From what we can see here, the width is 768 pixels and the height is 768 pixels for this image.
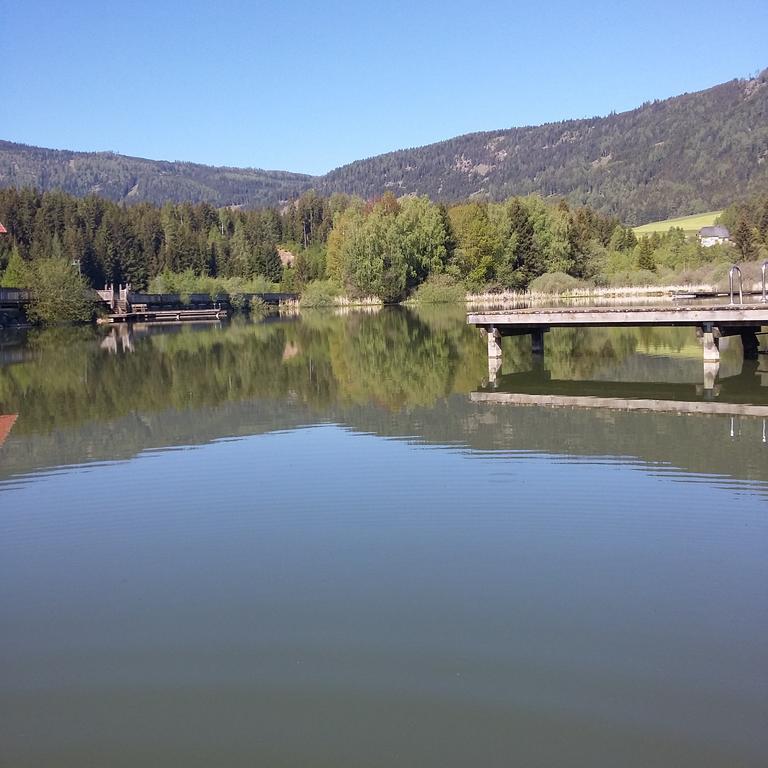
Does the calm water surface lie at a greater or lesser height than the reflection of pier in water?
greater

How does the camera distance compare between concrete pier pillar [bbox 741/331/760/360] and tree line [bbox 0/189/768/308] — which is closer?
concrete pier pillar [bbox 741/331/760/360]

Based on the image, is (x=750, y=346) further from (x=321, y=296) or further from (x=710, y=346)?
(x=321, y=296)

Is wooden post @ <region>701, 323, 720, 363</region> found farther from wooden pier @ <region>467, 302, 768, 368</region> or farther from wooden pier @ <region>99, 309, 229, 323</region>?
wooden pier @ <region>99, 309, 229, 323</region>

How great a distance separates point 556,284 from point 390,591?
6478 cm

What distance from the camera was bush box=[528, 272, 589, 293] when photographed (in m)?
70.0

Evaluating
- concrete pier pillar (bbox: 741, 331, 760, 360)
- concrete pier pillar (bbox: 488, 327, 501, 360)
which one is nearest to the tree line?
concrete pier pillar (bbox: 488, 327, 501, 360)

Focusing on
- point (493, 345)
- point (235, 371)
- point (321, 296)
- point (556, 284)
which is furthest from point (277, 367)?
point (321, 296)

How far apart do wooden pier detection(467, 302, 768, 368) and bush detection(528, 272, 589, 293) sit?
41558 millimetres

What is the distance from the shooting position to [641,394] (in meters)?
20.4

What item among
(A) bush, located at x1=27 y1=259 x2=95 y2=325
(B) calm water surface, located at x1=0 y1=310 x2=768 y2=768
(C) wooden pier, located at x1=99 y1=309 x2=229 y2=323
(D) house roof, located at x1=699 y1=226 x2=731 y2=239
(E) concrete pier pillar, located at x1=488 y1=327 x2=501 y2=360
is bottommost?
(C) wooden pier, located at x1=99 y1=309 x2=229 y2=323

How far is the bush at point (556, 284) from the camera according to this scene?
2756 inches

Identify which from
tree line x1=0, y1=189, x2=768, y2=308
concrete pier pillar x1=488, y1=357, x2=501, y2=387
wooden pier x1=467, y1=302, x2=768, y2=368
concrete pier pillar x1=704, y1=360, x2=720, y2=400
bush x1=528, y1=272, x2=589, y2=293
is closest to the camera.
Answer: concrete pier pillar x1=704, y1=360, x2=720, y2=400

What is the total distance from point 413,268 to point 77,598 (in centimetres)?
7428

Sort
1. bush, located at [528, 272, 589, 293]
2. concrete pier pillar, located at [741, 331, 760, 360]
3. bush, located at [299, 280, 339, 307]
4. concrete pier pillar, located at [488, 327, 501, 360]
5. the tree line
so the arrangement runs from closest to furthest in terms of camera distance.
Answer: concrete pier pillar, located at [741, 331, 760, 360] → concrete pier pillar, located at [488, 327, 501, 360] → bush, located at [528, 272, 589, 293] → the tree line → bush, located at [299, 280, 339, 307]
